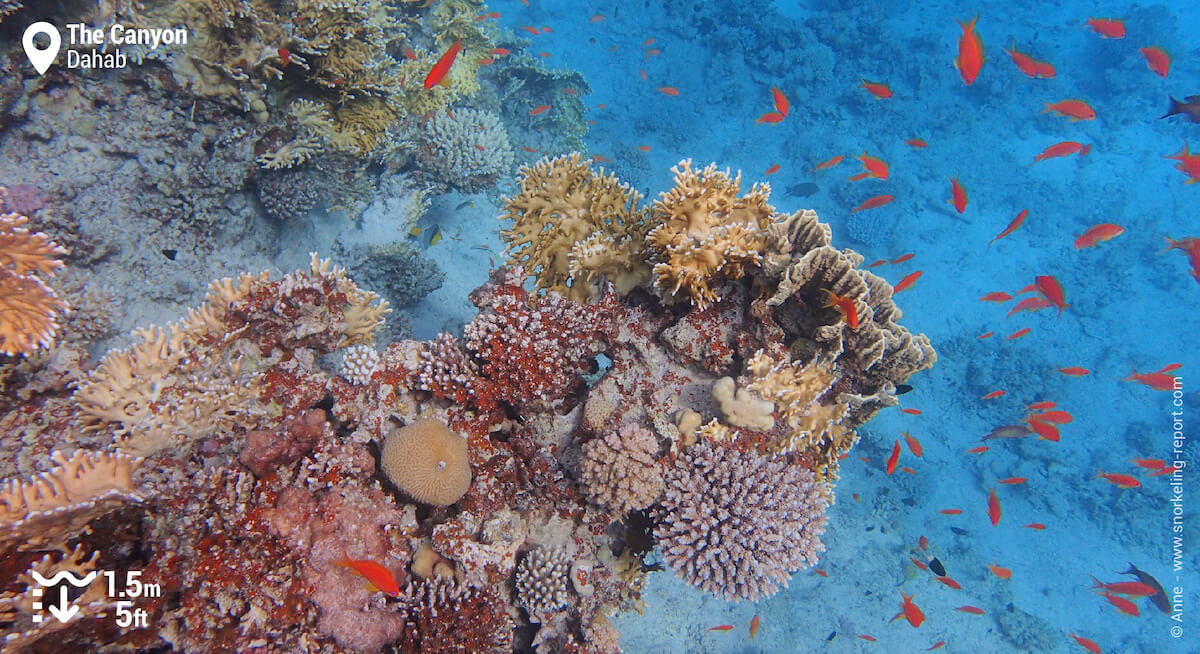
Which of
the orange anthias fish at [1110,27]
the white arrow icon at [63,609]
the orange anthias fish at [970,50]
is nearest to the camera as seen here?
the white arrow icon at [63,609]

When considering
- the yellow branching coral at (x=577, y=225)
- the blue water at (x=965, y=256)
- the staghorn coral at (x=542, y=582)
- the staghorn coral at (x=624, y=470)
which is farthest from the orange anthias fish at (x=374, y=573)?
the blue water at (x=965, y=256)

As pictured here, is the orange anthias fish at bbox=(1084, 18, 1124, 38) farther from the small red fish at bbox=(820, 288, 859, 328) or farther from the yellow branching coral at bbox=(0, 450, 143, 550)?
the yellow branching coral at bbox=(0, 450, 143, 550)

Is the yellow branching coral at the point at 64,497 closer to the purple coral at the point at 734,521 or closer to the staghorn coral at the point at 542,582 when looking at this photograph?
the staghorn coral at the point at 542,582

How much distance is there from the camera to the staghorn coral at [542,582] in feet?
13.2

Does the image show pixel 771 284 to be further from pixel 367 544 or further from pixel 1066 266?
pixel 1066 266

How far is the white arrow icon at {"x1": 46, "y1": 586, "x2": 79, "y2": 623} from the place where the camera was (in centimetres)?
297

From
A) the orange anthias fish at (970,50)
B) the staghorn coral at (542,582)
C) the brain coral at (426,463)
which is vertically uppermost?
the orange anthias fish at (970,50)

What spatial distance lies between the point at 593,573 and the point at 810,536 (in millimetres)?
1745

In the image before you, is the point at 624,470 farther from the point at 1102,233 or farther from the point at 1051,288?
the point at 1102,233

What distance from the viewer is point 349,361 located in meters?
4.27

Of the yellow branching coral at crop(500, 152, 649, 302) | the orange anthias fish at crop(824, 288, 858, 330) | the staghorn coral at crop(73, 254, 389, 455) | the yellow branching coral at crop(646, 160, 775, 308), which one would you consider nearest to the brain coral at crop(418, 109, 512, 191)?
the staghorn coral at crop(73, 254, 389, 455)

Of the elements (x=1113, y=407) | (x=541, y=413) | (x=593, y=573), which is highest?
(x=1113, y=407)

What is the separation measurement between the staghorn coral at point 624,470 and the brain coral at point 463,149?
293 inches

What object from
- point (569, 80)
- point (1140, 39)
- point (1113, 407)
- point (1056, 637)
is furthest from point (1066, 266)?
point (569, 80)
